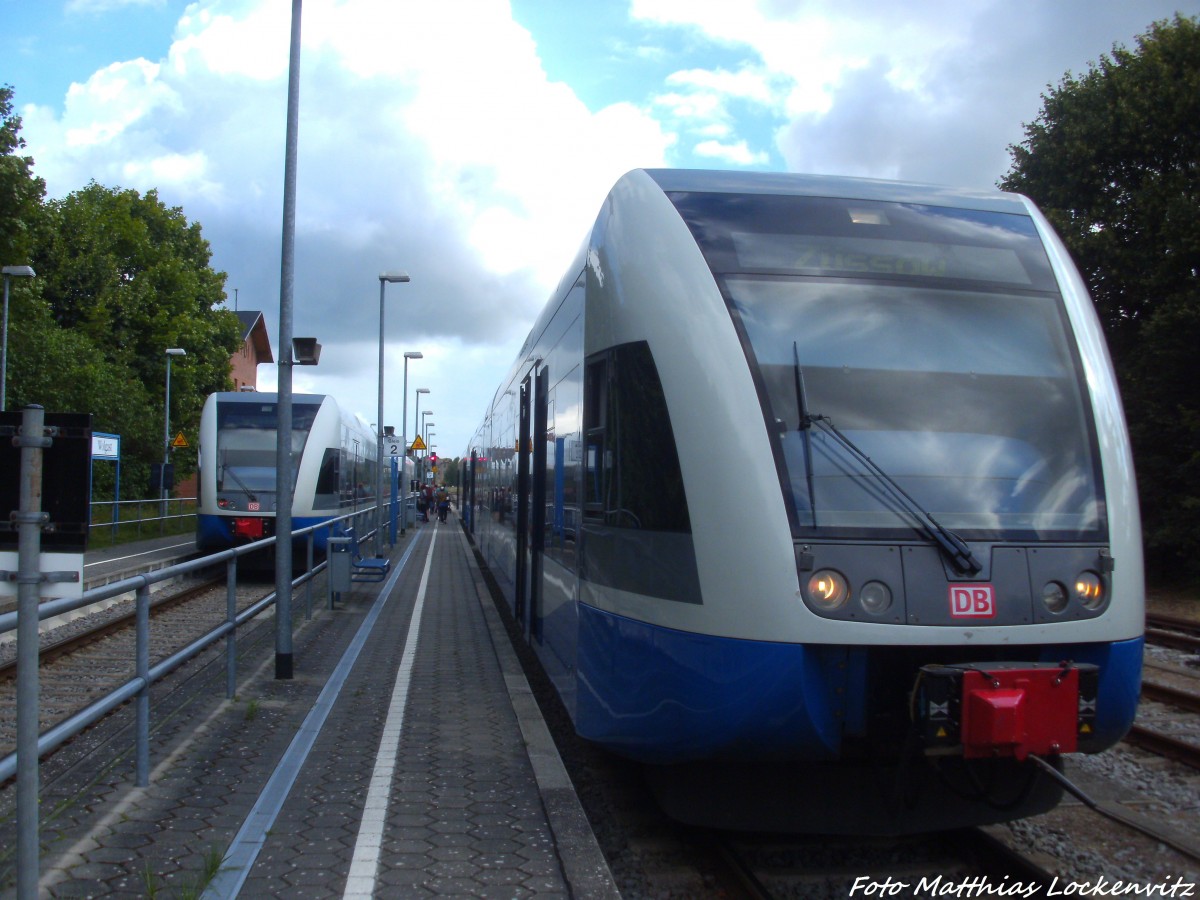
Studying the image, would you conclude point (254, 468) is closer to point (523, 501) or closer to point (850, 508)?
point (523, 501)

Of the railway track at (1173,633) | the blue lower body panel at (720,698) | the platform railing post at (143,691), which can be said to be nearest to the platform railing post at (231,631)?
A: the platform railing post at (143,691)

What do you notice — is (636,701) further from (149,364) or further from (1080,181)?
(149,364)

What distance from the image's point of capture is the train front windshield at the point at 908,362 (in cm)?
453

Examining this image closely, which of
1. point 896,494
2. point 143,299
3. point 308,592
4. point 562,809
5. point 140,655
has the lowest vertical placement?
point 562,809

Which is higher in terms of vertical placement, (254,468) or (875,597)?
(254,468)

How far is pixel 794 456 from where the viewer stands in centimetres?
451

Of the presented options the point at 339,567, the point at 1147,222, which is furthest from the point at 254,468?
the point at 1147,222

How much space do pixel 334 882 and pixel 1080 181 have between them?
23.6 meters

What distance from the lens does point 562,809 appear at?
5.38 meters

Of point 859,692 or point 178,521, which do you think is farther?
point 178,521

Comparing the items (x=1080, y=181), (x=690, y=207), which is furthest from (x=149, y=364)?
(x=690, y=207)

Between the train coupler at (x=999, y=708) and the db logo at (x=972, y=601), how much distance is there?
20cm

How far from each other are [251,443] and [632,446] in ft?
47.9

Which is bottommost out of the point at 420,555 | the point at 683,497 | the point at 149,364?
the point at 420,555
